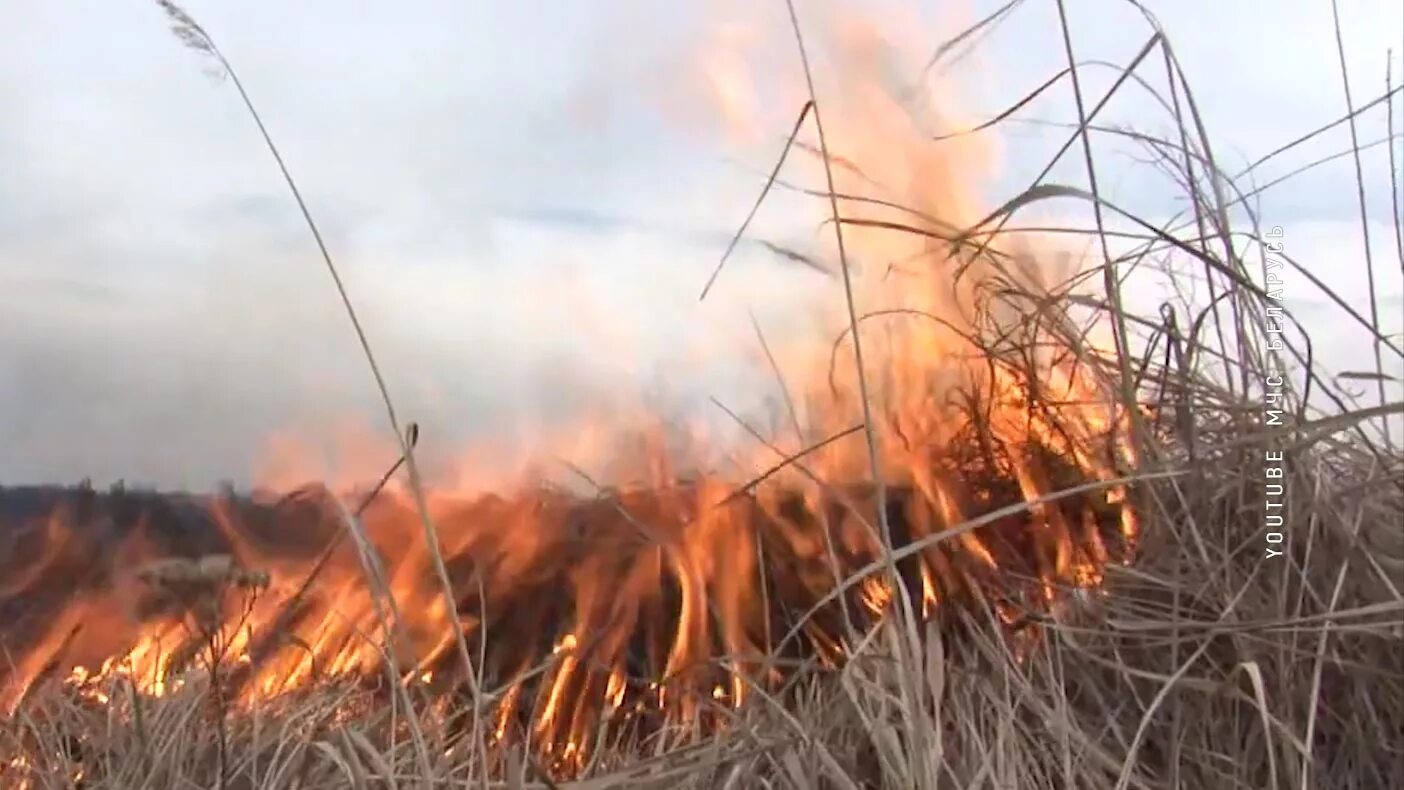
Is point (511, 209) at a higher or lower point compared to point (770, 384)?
higher

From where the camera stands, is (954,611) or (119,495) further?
(119,495)

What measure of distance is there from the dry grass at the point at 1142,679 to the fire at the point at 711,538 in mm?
49

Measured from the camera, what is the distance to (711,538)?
113 cm

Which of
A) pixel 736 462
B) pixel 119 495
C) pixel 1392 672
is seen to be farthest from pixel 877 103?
pixel 119 495

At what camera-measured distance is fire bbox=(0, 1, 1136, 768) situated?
106 centimetres

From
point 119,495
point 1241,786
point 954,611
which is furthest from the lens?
point 119,495

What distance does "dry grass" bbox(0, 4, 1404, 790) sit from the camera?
2.61 ft

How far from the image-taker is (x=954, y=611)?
1027 mm

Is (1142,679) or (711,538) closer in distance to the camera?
(1142,679)

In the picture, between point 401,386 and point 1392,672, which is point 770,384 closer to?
point 401,386

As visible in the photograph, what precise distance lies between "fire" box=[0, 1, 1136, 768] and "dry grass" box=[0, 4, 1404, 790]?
49mm

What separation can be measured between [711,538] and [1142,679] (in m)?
0.39

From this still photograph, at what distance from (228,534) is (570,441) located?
35 centimetres

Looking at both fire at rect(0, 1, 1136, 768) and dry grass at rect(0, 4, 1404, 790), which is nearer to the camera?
dry grass at rect(0, 4, 1404, 790)
